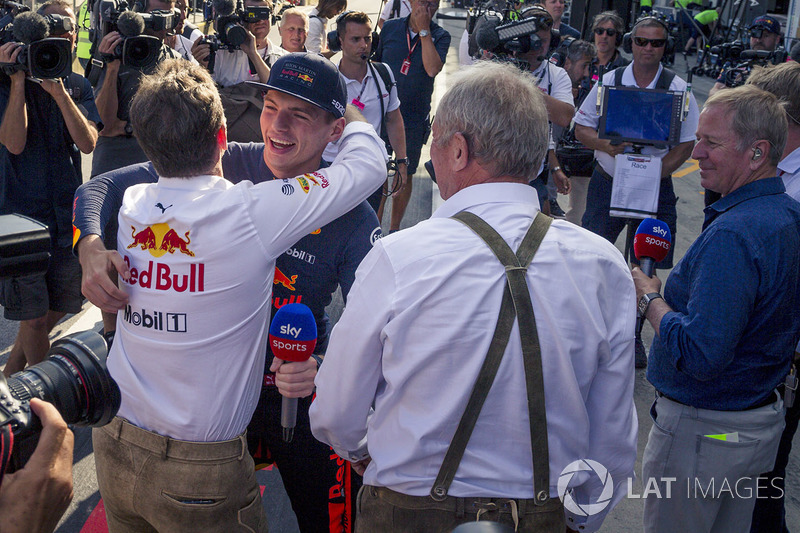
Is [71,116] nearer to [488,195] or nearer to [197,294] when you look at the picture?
[197,294]

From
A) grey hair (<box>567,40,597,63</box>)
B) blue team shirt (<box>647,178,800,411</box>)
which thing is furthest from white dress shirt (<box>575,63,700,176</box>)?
blue team shirt (<box>647,178,800,411</box>)

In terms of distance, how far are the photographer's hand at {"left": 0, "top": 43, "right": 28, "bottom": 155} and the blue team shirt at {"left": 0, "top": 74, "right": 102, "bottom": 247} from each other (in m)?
0.10

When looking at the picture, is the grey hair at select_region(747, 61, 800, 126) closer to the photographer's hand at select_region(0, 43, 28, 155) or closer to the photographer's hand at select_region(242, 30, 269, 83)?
the photographer's hand at select_region(242, 30, 269, 83)

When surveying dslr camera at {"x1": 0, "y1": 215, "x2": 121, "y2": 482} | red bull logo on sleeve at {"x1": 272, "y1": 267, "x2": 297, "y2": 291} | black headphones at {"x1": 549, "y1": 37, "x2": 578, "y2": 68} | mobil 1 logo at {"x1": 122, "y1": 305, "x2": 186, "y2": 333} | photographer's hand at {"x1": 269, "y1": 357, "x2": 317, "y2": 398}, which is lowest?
photographer's hand at {"x1": 269, "y1": 357, "x2": 317, "y2": 398}

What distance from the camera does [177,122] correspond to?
7.14 feet

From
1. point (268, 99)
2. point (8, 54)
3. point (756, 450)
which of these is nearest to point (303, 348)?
point (268, 99)

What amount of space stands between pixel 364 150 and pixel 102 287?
0.98m

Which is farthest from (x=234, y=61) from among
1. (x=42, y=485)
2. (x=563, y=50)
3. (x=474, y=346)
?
(x=42, y=485)

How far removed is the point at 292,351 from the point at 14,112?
2804mm

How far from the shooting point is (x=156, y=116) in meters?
2.19

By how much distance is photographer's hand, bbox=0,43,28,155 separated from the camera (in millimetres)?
4082

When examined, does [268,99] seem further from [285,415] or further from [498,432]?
[498,432]

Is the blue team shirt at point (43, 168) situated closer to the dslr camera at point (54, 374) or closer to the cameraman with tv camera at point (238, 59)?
the cameraman with tv camera at point (238, 59)

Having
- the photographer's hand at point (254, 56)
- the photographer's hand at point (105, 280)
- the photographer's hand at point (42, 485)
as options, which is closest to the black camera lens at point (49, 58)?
the photographer's hand at point (254, 56)
